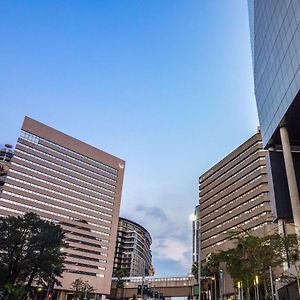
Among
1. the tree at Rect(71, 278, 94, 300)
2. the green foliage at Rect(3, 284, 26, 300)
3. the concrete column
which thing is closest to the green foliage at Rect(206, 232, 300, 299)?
the concrete column

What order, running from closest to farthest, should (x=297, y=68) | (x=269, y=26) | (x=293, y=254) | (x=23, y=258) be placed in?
(x=293, y=254), (x=297, y=68), (x=269, y=26), (x=23, y=258)

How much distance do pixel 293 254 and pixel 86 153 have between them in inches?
5843

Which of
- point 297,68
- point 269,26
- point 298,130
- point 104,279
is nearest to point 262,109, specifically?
point 298,130

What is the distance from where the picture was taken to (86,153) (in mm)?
173500

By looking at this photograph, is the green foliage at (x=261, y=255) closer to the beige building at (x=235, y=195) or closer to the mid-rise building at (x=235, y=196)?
the beige building at (x=235, y=195)

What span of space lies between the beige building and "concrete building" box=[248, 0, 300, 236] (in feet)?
183

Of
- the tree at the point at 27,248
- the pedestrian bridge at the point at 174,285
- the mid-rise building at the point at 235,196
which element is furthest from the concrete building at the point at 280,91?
the pedestrian bridge at the point at 174,285

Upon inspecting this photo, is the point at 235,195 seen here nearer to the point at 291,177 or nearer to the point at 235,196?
the point at 235,196

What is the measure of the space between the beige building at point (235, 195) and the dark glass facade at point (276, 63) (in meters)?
58.8

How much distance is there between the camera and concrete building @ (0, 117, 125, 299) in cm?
14338

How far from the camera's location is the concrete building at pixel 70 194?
143 m

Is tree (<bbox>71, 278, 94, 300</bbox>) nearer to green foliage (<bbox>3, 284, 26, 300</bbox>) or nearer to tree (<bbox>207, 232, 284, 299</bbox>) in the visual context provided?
green foliage (<bbox>3, 284, 26, 300</bbox>)

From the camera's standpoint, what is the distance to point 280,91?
1665 inches

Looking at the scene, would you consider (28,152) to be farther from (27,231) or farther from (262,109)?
(262,109)
